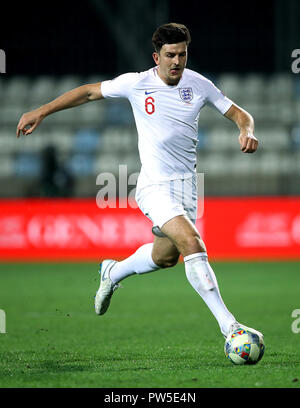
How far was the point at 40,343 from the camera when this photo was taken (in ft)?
23.3

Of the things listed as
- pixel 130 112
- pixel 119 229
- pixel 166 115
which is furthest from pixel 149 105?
pixel 130 112

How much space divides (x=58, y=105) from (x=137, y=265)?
5.13 feet

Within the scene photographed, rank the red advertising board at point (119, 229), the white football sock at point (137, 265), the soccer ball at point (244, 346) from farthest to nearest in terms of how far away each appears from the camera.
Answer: the red advertising board at point (119, 229) < the white football sock at point (137, 265) < the soccer ball at point (244, 346)

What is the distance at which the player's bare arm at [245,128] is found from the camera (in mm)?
5777

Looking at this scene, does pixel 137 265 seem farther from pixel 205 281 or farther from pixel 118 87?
pixel 118 87

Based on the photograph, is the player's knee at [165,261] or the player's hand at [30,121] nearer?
the player's hand at [30,121]

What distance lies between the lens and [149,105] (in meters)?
6.38

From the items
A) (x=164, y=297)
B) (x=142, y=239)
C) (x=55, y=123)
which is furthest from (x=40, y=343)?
(x=55, y=123)

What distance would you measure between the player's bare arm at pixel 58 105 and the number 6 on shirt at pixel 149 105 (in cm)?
39

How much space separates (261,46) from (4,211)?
982 cm

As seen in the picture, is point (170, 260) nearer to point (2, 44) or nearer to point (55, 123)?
point (55, 123)

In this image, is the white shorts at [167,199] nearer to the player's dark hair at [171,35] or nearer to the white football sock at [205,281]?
the white football sock at [205,281]

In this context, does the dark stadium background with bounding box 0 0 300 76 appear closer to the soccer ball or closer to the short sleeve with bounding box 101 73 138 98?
the short sleeve with bounding box 101 73 138 98

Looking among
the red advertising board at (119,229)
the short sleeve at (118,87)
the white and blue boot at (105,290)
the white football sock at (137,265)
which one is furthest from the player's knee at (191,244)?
the red advertising board at (119,229)
